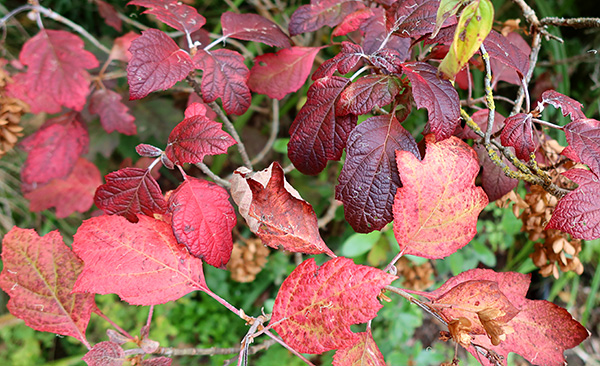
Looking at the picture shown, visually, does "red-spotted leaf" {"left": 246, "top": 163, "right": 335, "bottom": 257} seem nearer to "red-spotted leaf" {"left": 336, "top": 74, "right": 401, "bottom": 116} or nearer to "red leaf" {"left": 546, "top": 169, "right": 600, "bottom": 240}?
"red-spotted leaf" {"left": 336, "top": 74, "right": 401, "bottom": 116}

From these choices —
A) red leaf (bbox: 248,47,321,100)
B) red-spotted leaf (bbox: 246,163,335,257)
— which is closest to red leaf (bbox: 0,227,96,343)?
red-spotted leaf (bbox: 246,163,335,257)

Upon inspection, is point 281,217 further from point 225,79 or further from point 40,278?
point 40,278

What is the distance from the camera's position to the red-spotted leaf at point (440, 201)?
531 millimetres

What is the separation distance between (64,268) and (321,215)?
3.38 feet

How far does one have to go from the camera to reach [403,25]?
569 mm

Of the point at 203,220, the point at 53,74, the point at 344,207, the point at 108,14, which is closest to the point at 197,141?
the point at 203,220

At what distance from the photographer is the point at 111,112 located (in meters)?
0.96

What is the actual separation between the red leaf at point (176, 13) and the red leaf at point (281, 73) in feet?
0.42

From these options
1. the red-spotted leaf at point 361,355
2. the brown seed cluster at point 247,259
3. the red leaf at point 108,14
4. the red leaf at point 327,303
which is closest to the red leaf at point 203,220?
the red leaf at point 327,303

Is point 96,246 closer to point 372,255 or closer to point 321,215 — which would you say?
point 372,255

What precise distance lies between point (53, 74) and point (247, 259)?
2.35 ft

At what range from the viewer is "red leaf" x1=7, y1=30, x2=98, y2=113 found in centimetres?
87

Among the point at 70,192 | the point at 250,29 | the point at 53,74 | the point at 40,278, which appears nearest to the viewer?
the point at 40,278

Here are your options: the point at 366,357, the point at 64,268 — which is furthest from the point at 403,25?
the point at 64,268
